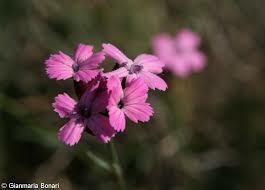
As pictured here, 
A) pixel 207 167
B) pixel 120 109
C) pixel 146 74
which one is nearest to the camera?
pixel 120 109

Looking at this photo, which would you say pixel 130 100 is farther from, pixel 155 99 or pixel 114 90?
pixel 155 99

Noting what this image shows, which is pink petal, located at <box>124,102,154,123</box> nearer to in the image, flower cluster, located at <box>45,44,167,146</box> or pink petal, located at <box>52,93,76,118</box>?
flower cluster, located at <box>45,44,167,146</box>

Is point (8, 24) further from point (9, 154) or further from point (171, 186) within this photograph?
point (171, 186)

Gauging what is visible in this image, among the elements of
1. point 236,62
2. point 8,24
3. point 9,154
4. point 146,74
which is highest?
point 146,74

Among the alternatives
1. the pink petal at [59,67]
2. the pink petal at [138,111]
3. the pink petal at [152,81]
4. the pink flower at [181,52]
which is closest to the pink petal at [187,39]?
the pink flower at [181,52]

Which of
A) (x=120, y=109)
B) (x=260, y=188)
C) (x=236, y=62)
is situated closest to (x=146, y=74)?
(x=120, y=109)

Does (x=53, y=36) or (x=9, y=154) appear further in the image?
(x=53, y=36)
